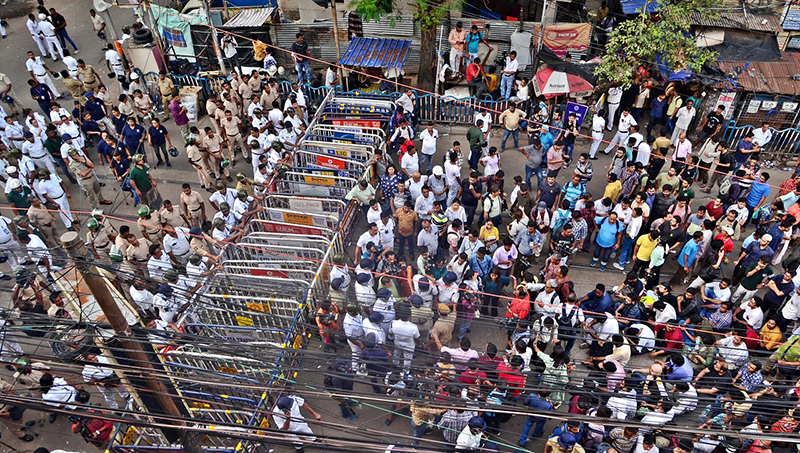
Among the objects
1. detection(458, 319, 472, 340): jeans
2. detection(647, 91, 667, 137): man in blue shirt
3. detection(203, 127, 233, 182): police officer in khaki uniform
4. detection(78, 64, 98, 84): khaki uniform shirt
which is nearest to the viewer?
detection(458, 319, 472, 340): jeans

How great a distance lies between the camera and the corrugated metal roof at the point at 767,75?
13719mm

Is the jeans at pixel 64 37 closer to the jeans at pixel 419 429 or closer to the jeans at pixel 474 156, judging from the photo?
the jeans at pixel 474 156

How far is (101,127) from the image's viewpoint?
1448cm

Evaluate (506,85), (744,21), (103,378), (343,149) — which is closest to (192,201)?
(343,149)

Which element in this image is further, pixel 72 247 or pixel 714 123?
pixel 714 123

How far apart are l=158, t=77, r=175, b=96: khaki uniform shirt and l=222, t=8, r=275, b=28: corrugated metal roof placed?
103 inches

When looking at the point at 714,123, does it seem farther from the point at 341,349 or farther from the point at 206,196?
the point at 206,196

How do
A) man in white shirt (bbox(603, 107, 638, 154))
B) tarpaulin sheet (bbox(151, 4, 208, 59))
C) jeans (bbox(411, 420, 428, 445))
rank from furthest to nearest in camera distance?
tarpaulin sheet (bbox(151, 4, 208, 59)) < man in white shirt (bbox(603, 107, 638, 154)) < jeans (bbox(411, 420, 428, 445))

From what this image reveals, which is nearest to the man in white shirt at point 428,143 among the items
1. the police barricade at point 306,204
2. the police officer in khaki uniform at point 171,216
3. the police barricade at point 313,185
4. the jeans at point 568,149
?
the police barricade at point 313,185

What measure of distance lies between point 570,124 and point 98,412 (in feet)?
35.0

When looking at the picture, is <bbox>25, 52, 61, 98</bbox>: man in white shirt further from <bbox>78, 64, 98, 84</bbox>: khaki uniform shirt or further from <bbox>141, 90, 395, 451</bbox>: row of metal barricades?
<bbox>141, 90, 395, 451</bbox>: row of metal barricades

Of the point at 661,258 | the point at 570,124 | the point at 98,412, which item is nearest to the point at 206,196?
the point at 98,412

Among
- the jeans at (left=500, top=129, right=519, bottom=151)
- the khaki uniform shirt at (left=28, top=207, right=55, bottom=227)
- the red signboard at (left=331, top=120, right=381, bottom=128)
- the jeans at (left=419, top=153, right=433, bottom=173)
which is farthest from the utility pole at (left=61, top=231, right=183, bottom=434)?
the jeans at (left=500, top=129, right=519, bottom=151)

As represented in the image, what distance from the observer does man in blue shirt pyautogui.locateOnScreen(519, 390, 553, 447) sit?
8.05 metres
